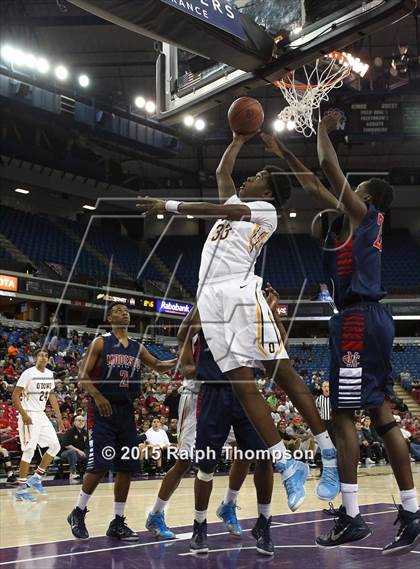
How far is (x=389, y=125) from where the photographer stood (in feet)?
69.3

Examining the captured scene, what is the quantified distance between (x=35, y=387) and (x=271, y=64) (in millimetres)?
5764

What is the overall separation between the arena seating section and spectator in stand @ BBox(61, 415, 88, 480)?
14.5 meters

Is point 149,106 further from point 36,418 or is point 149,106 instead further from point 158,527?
point 158,527

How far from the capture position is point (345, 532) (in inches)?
140

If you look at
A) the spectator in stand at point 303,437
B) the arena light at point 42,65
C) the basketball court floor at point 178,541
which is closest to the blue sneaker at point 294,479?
the basketball court floor at point 178,541

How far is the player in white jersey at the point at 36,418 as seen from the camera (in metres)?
9.12

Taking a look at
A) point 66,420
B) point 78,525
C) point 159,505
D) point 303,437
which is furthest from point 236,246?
point 303,437

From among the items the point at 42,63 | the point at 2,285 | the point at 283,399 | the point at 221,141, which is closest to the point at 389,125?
the point at 221,141

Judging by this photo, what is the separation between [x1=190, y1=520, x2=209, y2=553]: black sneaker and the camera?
16.5 feet

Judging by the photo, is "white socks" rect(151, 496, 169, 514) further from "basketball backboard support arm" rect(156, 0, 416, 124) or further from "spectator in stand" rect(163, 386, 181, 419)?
"spectator in stand" rect(163, 386, 181, 419)

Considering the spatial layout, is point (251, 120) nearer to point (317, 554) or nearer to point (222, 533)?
point (317, 554)

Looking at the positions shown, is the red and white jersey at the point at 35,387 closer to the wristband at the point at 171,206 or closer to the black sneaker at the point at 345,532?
the wristband at the point at 171,206

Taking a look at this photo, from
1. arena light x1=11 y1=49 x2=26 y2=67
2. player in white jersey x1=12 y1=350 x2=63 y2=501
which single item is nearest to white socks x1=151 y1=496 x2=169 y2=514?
player in white jersey x1=12 y1=350 x2=63 y2=501

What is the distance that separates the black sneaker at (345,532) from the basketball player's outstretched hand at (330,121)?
2.04 meters
